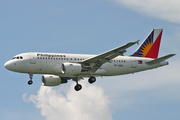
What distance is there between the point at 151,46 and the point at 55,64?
61.2 feet

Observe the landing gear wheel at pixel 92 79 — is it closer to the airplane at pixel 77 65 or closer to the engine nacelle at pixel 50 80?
the airplane at pixel 77 65

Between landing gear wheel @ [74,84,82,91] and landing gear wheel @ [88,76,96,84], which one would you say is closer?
landing gear wheel @ [88,76,96,84]

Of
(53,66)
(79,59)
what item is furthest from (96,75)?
(53,66)

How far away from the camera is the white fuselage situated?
50281mm

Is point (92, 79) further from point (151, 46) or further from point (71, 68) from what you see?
point (151, 46)

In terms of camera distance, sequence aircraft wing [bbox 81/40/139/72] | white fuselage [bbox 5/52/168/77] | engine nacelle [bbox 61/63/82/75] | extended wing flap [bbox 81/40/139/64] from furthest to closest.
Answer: white fuselage [bbox 5/52/168/77], engine nacelle [bbox 61/63/82/75], aircraft wing [bbox 81/40/139/72], extended wing flap [bbox 81/40/139/64]

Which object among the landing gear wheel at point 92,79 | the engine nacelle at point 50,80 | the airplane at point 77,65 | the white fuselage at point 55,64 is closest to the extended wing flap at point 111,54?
the airplane at point 77,65

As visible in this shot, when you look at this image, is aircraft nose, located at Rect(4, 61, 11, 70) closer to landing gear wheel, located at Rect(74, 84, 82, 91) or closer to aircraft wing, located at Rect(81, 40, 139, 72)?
aircraft wing, located at Rect(81, 40, 139, 72)

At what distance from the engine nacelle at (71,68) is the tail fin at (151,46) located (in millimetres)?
12728

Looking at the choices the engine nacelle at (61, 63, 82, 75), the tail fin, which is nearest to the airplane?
the engine nacelle at (61, 63, 82, 75)

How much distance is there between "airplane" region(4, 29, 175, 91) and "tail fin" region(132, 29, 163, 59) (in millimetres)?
1546

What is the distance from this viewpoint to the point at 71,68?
50.1 metres

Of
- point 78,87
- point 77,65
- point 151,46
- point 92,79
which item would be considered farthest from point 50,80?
point 151,46

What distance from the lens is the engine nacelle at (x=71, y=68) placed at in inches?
1966
